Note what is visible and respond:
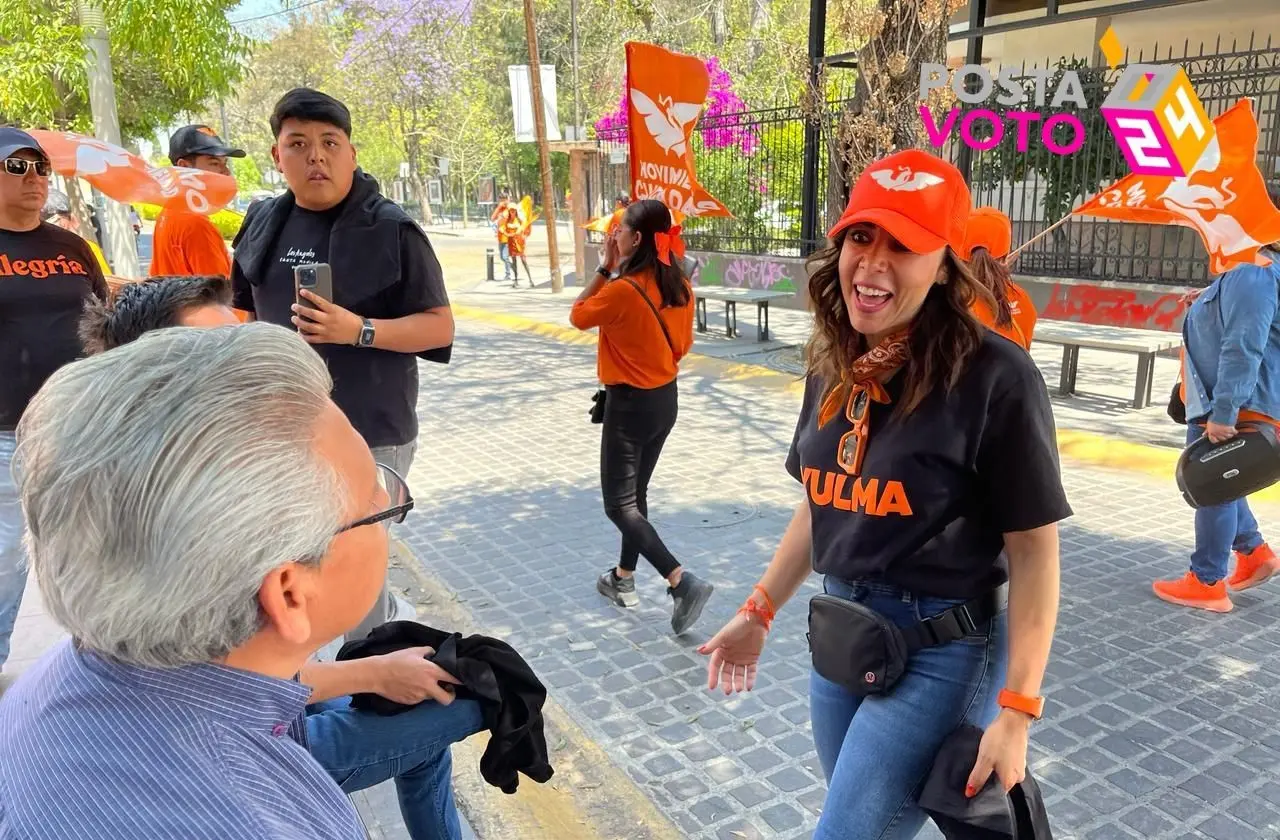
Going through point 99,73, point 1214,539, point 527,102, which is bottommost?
Result: point 1214,539

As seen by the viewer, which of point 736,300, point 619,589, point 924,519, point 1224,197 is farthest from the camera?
point 736,300

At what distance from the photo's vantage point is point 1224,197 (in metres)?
4.11

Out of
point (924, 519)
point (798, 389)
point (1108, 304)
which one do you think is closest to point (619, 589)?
point (924, 519)

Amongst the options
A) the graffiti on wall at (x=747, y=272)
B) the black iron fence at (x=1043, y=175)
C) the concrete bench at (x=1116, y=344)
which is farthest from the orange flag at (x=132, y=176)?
the graffiti on wall at (x=747, y=272)

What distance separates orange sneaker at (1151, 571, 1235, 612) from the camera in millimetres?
4227

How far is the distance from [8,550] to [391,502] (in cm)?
277

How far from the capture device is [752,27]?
2956cm

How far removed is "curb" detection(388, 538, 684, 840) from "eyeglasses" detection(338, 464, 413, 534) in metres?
1.78

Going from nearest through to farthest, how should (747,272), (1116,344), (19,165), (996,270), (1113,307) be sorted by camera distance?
(996,270), (19,165), (1116,344), (1113,307), (747,272)

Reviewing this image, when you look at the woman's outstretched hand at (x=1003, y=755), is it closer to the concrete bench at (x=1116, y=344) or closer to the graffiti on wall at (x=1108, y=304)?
the concrete bench at (x=1116, y=344)

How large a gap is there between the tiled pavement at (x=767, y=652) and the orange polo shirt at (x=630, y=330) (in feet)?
3.69

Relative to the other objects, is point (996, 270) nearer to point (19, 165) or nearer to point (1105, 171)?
point (19, 165)

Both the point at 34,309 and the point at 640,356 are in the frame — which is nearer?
the point at 34,309

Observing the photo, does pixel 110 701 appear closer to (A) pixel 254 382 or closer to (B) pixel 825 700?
(A) pixel 254 382
